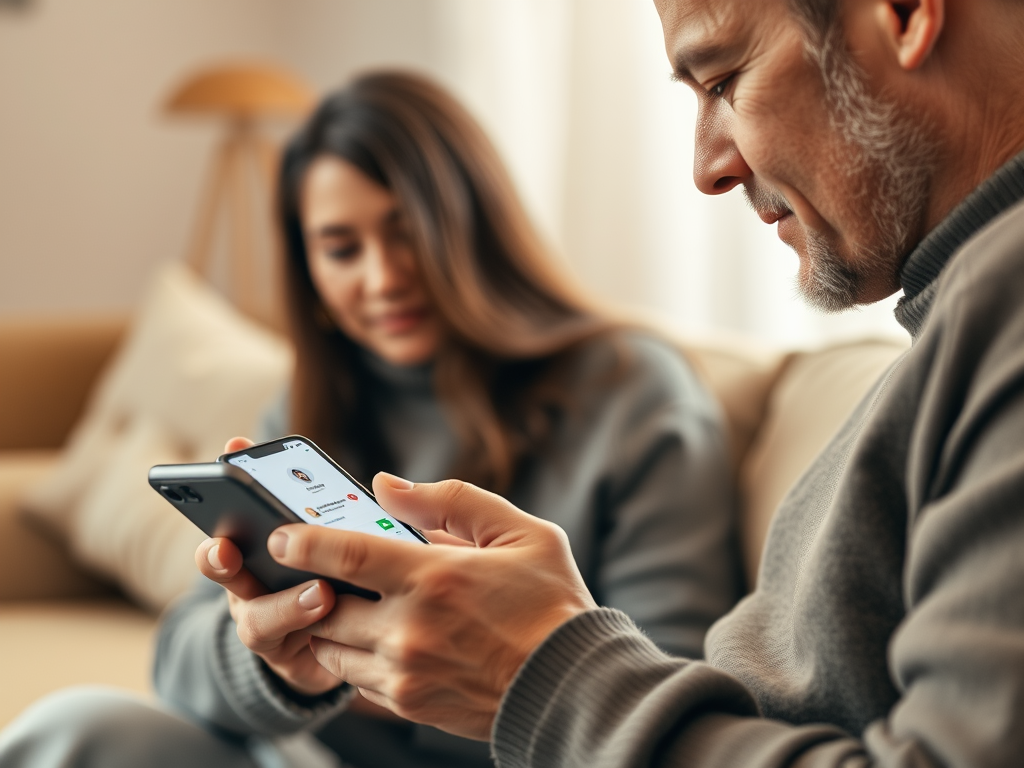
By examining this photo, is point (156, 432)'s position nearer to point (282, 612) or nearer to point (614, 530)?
point (614, 530)

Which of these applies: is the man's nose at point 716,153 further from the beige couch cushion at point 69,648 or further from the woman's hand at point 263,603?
the beige couch cushion at point 69,648

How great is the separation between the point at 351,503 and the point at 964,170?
42 cm

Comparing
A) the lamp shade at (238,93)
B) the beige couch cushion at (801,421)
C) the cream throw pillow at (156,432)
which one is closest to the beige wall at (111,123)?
the lamp shade at (238,93)

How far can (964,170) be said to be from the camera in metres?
0.60

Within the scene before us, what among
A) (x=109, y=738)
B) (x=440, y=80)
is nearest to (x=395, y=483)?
(x=109, y=738)

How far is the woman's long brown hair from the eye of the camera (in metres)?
1.42

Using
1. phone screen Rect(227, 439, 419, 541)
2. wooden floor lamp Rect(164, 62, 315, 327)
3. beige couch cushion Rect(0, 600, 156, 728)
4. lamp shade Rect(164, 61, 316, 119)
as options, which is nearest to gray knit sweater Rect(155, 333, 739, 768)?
beige couch cushion Rect(0, 600, 156, 728)

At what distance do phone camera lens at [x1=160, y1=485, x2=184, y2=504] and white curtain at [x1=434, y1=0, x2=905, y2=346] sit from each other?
1.42 meters

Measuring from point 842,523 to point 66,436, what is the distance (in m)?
2.27

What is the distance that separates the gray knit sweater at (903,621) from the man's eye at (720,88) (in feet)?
0.48

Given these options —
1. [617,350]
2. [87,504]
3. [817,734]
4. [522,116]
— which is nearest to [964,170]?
[817,734]

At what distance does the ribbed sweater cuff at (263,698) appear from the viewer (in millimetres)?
998

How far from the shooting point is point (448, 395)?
4.81 feet

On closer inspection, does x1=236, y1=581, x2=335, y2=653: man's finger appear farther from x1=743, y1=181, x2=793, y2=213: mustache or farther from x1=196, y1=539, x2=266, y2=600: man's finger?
x1=743, y1=181, x2=793, y2=213: mustache
